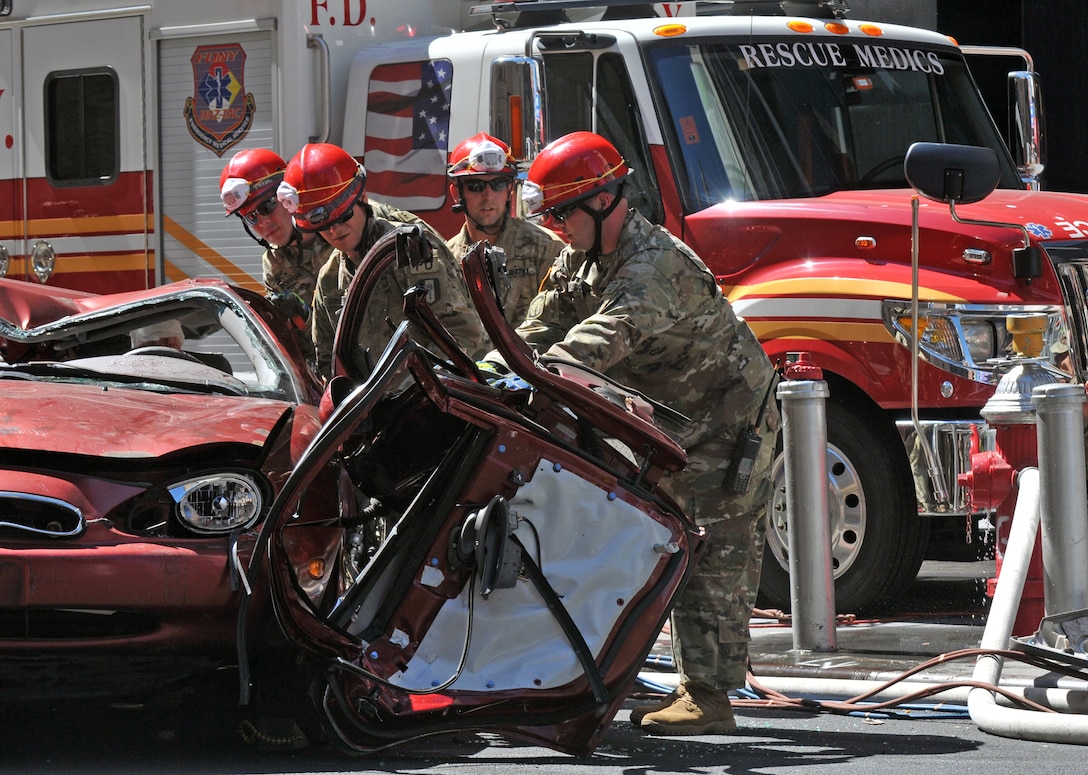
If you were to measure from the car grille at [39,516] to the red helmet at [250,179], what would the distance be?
3896 millimetres

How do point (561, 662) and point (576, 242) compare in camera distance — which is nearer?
point (561, 662)

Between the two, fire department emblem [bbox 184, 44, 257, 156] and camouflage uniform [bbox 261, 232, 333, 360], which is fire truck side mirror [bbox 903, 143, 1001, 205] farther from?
fire department emblem [bbox 184, 44, 257, 156]

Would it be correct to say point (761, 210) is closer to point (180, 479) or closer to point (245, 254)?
point (245, 254)

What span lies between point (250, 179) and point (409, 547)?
420cm

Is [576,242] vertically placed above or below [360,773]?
above

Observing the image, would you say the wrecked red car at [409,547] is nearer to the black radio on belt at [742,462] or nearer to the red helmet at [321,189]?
the black radio on belt at [742,462]

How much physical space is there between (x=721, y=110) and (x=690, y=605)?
3.32m

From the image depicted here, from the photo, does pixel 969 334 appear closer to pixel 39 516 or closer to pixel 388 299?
pixel 388 299

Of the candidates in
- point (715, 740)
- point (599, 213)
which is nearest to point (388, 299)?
point (599, 213)

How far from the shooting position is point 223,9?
978cm

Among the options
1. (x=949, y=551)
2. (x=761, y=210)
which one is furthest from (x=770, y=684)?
→ (x=949, y=551)

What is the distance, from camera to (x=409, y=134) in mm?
9062

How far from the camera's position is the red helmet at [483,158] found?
799cm

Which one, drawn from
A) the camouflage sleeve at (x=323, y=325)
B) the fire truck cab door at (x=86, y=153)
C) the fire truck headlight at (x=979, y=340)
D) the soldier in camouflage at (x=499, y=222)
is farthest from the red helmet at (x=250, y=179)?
the fire truck headlight at (x=979, y=340)
